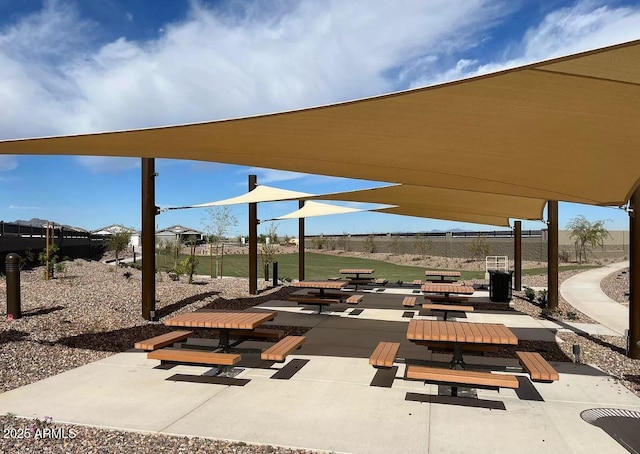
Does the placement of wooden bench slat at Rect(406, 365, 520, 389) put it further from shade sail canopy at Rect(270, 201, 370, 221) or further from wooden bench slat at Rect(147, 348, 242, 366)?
shade sail canopy at Rect(270, 201, 370, 221)

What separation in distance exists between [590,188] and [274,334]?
417 cm

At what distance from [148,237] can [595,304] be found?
10055 millimetres

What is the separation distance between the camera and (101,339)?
6.09m

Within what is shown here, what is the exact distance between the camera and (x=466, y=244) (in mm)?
32625

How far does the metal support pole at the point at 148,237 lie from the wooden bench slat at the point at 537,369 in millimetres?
5776

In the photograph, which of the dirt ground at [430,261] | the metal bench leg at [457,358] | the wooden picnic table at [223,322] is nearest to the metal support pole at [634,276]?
the metal bench leg at [457,358]

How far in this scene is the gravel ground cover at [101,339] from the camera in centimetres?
314

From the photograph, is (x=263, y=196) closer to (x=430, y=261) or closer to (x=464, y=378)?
(x=464, y=378)

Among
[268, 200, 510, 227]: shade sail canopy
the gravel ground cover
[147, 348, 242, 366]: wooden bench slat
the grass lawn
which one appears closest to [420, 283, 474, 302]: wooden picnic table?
the gravel ground cover

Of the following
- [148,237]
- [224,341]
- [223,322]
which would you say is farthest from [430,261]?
[223,322]

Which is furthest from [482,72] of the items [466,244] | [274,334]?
[466,244]

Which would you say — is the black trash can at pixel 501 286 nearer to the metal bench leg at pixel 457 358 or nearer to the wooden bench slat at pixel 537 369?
the wooden bench slat at pixel 537 369

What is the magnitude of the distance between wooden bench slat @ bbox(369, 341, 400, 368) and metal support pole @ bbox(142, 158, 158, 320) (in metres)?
4.49

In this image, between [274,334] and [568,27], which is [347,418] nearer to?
[274,334]
